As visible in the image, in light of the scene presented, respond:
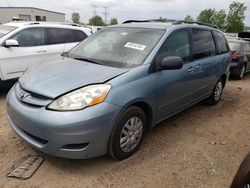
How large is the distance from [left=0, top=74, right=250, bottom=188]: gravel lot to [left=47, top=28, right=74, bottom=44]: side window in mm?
2439

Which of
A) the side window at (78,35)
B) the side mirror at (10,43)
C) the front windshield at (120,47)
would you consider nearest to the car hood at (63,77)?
the front windshield at (120,47)

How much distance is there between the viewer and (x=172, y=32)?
3660 millimetres

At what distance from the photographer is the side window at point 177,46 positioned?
3.46m

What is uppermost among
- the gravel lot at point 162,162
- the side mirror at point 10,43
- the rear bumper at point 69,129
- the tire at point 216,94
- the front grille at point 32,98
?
the side mirror at point 10,43

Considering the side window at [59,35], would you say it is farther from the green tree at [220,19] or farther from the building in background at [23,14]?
the green tree at [220,19]

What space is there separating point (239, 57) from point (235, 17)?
37437 millimetres

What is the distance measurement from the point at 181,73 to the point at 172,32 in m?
0.63

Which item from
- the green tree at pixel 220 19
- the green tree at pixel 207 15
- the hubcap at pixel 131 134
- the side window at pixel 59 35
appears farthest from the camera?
the green tree at pixel 207 15

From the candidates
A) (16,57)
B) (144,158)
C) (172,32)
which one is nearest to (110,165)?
(144,158)

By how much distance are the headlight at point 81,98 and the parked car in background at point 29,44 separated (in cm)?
245

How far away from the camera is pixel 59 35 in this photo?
20.6 ft

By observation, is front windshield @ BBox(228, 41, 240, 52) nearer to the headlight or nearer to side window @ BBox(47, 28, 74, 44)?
side window @ BBox(47, 28, 74, 44)

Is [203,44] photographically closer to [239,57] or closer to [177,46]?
[177,46]

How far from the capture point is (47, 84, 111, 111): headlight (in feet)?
8.34
